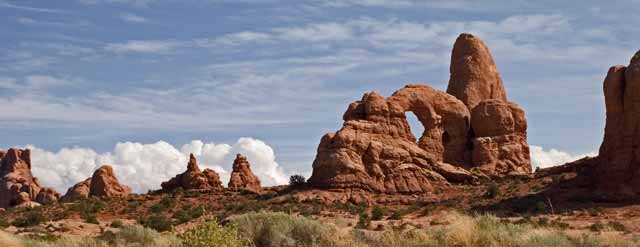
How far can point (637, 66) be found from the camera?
45.0 m

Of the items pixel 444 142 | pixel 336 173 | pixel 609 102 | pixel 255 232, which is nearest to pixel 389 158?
pixel 336 173

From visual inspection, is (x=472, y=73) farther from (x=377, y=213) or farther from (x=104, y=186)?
(x=104, y=186)

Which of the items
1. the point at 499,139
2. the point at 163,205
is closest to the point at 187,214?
the point at 163,205

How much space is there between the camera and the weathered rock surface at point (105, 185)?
60.9 meters

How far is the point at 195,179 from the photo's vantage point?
58.7 m

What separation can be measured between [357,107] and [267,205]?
1023cm

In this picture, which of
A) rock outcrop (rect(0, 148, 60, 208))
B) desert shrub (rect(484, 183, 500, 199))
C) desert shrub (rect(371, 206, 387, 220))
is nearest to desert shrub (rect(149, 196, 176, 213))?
desert shrub (rect(371, 206, 387, 220))

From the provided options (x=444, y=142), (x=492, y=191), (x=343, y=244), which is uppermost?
(x=444, y=142)

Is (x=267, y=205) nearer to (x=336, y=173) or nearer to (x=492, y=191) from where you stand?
(x=336, y=173)

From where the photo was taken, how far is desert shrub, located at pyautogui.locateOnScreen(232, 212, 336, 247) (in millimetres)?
23188

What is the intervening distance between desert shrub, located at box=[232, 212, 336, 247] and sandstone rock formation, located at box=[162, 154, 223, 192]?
34068 millimetres

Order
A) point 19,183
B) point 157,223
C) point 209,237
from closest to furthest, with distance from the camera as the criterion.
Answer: point 209,237
point 157,223
point 19,183

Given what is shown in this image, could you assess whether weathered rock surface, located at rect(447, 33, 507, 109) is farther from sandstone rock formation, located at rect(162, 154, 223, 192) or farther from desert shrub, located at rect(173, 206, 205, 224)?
desert shrub, located at rect(173, 206, 205, 224)

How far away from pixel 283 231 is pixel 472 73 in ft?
142
